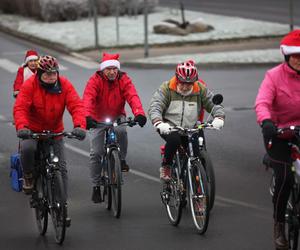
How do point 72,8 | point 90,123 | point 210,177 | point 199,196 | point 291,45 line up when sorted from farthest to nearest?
point 72,8
point 90,123
point 210,177
point 199,196
point 291,45

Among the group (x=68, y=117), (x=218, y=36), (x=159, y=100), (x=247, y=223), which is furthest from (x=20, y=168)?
(x=218, y=36)

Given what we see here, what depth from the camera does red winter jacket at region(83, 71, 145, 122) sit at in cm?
1101

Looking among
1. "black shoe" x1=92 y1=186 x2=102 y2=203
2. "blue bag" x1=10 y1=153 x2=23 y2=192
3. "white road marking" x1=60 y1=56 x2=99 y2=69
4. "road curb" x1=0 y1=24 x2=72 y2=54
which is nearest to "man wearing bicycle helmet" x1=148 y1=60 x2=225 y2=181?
"black shoe" x1=92 y1=186 x2=102 y2=203

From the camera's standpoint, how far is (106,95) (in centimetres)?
1112

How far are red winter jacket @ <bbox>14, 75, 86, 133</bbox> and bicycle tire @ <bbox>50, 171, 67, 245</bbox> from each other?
0.65m

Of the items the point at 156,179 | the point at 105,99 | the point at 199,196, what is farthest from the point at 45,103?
the point at 156,179

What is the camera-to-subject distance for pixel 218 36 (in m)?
29.6

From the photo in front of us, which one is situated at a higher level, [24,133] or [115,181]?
[24,133]

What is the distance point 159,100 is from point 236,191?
7.13ft

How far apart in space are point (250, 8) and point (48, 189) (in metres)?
29.9

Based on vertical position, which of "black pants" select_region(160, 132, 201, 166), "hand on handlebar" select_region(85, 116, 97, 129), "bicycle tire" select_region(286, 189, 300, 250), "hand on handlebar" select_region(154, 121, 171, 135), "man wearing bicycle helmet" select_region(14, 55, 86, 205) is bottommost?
"bicycle tire" select_region(286, 189, 300, 250)

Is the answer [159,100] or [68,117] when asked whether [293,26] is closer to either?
[68,117]

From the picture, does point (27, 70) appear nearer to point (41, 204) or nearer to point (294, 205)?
point (41, 204)

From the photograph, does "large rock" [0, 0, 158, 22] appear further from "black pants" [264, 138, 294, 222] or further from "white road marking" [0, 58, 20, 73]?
"black pants" [264, 138, 294, 222]
